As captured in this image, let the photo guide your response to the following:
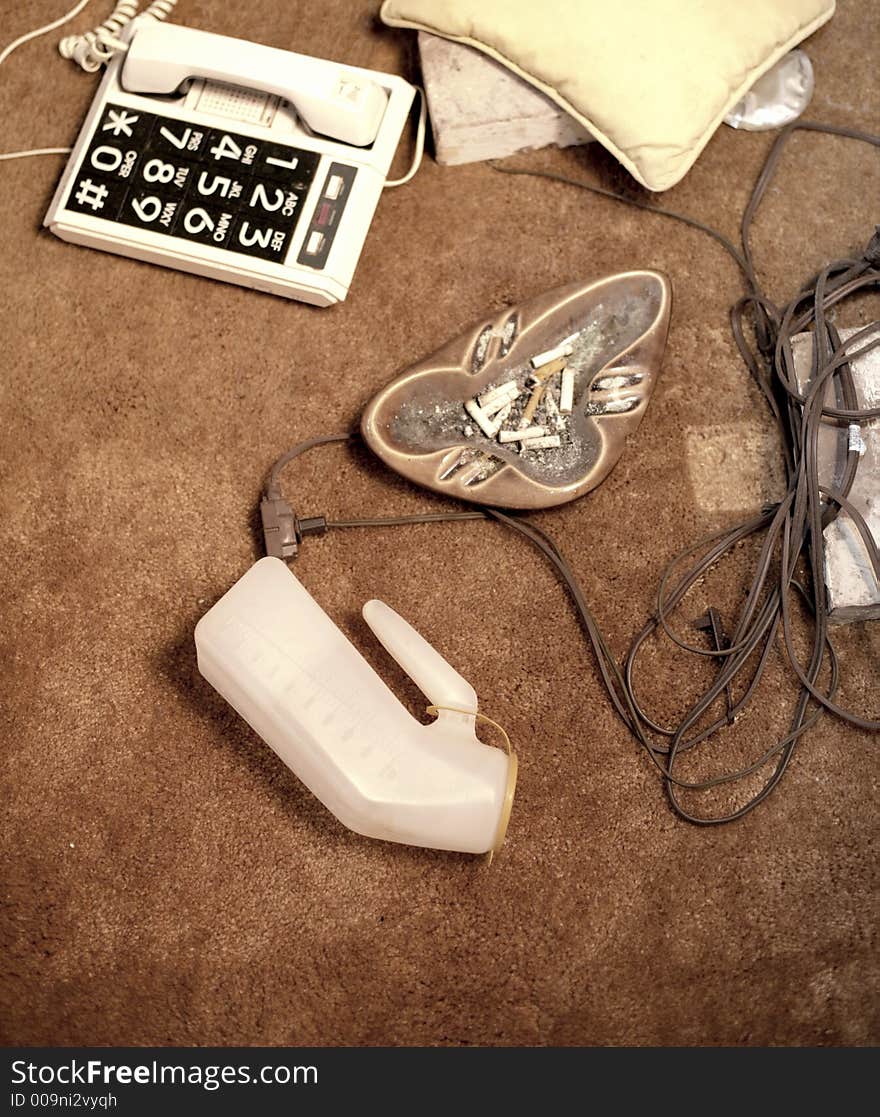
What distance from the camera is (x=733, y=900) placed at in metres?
1.12

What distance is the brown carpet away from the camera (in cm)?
110

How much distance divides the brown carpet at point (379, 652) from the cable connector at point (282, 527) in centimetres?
4

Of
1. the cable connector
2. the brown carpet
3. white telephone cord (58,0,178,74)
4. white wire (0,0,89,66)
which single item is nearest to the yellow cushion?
the brown carpet

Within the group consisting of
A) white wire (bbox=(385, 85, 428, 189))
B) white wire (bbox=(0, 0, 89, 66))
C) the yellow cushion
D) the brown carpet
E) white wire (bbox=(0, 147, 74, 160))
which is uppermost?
the yellow cushion

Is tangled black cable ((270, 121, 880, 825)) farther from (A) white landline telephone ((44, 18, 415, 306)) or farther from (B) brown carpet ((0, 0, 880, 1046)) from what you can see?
(A) white landline telephone ((44, 18, 415, 306))

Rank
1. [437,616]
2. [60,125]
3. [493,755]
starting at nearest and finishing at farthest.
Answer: [493,755]
[437,616]
[60,125]

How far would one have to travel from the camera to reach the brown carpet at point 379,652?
3.59 ft

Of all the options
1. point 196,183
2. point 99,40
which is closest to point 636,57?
point 196,183

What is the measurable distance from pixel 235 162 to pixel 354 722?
66 cm

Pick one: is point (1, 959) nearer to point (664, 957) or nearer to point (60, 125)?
point (664, 957)

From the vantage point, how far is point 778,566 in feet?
3.85

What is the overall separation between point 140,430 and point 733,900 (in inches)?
33.0

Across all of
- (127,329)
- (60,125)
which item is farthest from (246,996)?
(60,125)

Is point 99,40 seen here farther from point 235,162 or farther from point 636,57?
point 636,57
